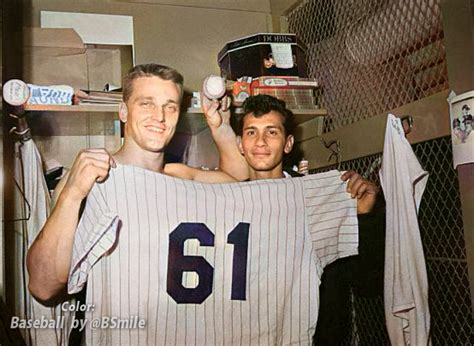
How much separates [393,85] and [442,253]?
32cm

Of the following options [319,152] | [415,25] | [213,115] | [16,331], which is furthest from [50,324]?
[415,25]

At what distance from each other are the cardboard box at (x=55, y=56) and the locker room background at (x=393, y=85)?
33mm

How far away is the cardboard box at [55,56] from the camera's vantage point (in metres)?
0.81

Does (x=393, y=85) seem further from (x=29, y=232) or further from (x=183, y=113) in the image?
(x=29, y=232)

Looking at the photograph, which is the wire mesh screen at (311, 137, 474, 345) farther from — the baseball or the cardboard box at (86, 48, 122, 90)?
the cardboard box at (86, 48, 122, 90)

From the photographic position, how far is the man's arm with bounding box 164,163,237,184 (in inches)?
31.9

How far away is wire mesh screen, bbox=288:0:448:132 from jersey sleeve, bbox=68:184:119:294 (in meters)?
0.46

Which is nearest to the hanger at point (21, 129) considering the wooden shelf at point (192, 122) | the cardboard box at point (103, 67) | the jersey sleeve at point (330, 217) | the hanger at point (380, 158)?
the cardboard box at point (103, 67)

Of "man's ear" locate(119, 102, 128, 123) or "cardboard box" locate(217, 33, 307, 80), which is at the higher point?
"cardboard box" locate(217, 33, 307, 80)

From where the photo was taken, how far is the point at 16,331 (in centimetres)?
72

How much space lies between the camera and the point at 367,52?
3.22 feet

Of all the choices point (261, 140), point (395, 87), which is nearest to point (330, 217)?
point (261, 140)

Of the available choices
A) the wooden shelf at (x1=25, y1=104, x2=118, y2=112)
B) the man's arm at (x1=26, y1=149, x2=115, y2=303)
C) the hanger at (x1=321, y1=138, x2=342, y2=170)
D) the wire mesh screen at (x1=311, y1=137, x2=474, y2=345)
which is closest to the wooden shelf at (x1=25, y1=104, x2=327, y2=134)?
the wooden shelf at (x1=25, y1=104, x2=118, y2=112)

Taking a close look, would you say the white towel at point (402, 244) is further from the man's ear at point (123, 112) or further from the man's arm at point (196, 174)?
the man's ear at point (123, 112)
